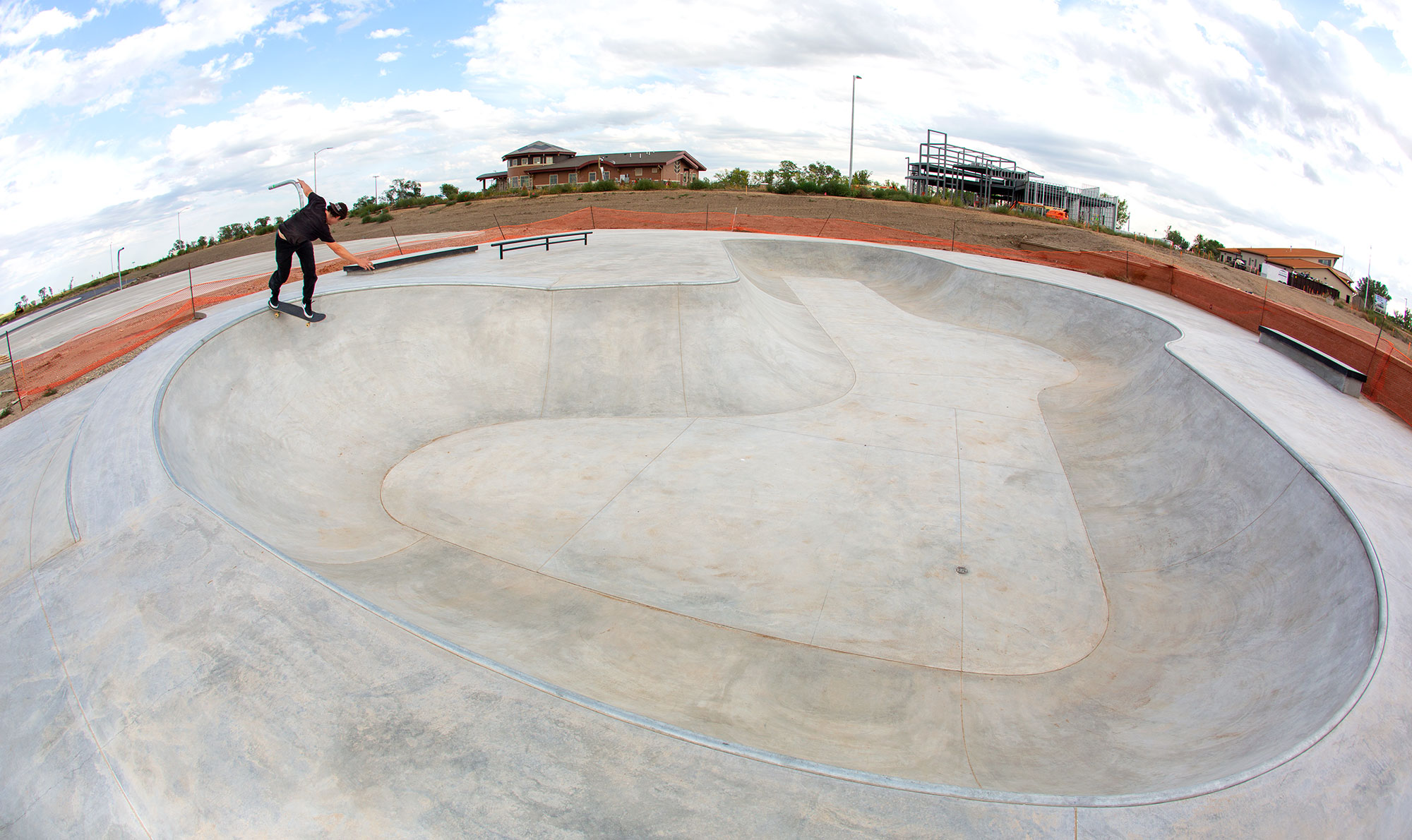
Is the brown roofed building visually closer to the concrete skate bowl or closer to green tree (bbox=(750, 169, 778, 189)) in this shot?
green tree (bbox=(750, 169, 778, 189))

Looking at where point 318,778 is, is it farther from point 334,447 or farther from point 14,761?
point 334,447

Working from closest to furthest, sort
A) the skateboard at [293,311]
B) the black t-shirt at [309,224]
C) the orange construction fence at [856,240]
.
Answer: the black t-shirt at [309,224]
the skateboard at [293,311]
the orange construction fence at [856,240]

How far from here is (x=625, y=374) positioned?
32.3 feet

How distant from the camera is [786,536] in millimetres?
6668

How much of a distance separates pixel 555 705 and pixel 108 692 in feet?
7.39

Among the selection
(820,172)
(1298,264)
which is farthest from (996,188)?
(1298,264)

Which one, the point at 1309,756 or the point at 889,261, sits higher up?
the point at 889,261

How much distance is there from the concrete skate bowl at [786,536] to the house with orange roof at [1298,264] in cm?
4835

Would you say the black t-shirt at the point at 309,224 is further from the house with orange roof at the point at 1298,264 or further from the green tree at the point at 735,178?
the house with orange roof at the point at 1298,264

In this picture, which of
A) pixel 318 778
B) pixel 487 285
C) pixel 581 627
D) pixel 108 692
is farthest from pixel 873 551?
pixel 487 285

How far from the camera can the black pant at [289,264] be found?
7891 millimetres

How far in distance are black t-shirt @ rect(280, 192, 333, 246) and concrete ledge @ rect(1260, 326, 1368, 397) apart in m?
13.6

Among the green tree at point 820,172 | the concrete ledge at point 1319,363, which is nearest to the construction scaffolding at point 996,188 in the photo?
the green tree at point 820,172

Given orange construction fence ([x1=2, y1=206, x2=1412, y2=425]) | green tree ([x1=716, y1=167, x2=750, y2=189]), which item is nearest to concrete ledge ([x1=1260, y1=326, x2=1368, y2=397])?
orange construction fence ([x1=2, y1=206, x2=1412, y2=425])
